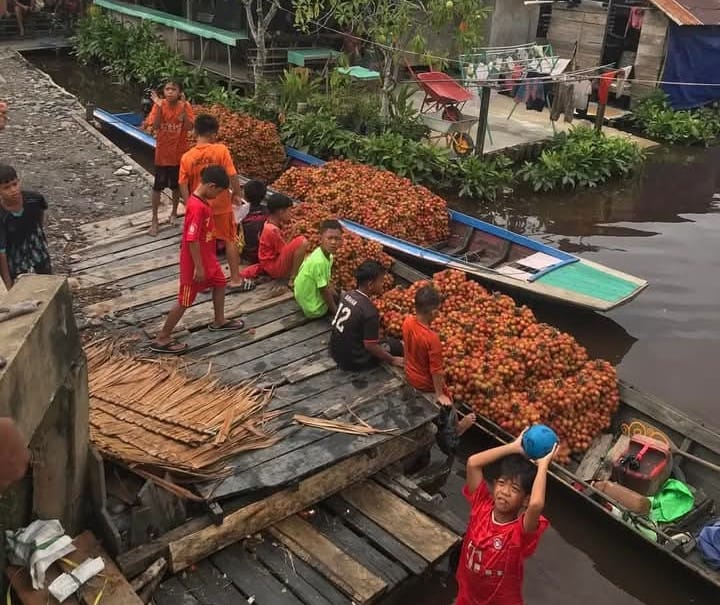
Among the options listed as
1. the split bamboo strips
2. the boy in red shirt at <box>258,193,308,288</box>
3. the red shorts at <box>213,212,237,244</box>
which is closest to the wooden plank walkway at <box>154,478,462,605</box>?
the split bamboo strips

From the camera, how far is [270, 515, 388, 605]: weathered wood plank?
177 inches

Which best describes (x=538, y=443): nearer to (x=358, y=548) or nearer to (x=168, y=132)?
(x=358, y=548)

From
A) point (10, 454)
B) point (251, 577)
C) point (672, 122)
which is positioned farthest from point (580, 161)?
point (10, 454)

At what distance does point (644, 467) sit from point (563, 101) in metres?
11.4

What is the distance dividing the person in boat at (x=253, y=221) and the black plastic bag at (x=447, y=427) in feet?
10.7

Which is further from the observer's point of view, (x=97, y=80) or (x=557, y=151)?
(x=97, y=80)

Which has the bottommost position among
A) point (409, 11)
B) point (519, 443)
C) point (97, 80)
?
point (97, 80)

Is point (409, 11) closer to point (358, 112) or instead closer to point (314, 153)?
point (358, 112)

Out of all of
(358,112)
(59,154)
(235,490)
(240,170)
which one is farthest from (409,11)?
(235,490)

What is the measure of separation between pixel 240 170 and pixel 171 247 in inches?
174

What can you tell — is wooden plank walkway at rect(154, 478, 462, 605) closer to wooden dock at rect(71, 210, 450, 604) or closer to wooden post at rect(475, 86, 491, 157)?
wooden dock at rect(71, 210, 450, 604)

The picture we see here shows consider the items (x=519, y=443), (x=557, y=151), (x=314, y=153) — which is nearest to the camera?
(x=519, y=443)

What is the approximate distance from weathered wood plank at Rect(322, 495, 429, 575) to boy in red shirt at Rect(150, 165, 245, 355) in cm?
205

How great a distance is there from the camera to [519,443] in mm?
3809
